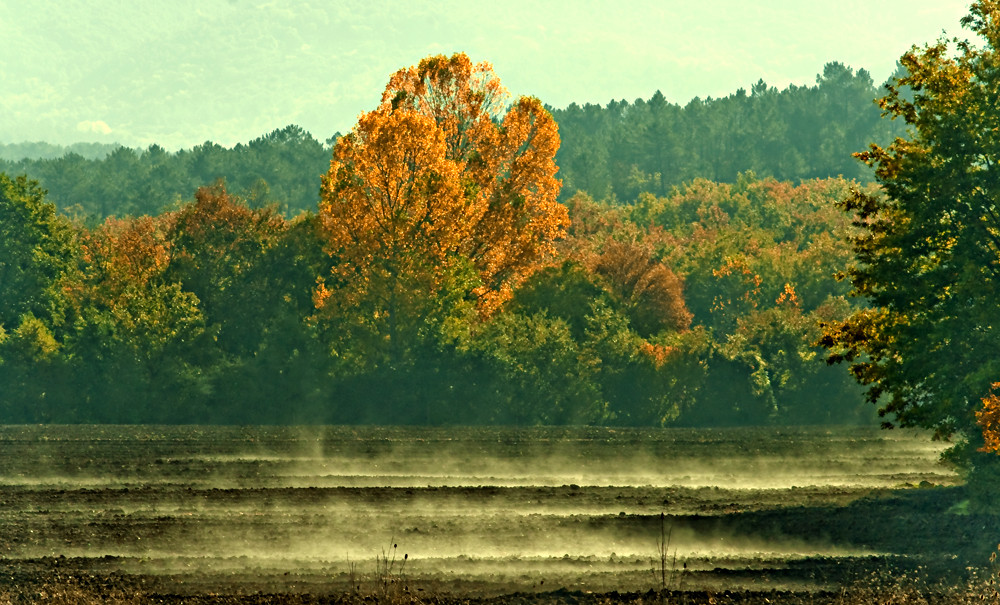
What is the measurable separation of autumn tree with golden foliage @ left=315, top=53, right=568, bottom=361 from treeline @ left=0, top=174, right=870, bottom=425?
1.12m

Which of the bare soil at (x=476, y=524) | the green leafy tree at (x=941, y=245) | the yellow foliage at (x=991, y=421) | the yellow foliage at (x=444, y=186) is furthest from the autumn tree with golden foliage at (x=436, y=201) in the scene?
the yellow foliage at (x=991, y=421)

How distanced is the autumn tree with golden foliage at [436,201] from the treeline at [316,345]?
44.2 inches

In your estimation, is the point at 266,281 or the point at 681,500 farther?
the point at 266,281

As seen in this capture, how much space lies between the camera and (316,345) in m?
74.4

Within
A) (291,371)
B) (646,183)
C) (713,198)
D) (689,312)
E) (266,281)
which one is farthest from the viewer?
(646,183)

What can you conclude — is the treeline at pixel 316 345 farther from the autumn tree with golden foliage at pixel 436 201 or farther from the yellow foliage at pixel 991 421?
the yellow foliage at pixel 991 421

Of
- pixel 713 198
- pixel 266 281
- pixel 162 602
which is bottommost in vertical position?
pixel 162 602

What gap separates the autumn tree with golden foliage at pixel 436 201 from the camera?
73188 mm

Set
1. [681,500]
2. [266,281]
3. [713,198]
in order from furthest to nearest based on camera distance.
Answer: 1. [713,198]
2. [266,281]
3. [681,500]

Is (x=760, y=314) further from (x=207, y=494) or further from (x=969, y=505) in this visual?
(x=207, y=494)

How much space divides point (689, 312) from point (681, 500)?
48.3 meters

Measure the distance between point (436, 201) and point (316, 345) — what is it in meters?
11.1

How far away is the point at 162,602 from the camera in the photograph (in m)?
24.7

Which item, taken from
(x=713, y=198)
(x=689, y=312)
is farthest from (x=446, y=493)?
(x=713, y=198)
